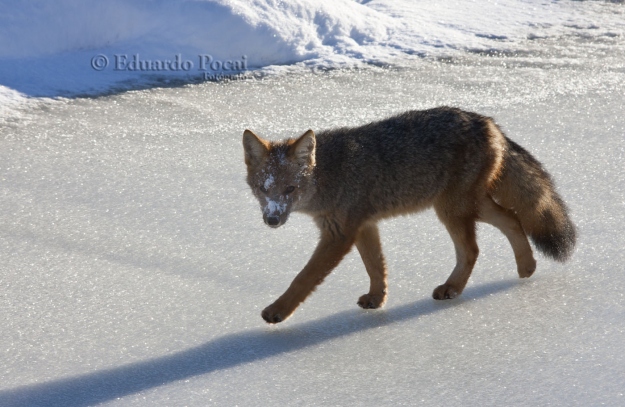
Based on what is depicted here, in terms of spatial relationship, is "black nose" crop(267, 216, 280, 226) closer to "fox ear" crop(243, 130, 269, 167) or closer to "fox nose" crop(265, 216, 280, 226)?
"fox nose" crop(265, 216, 280, 226)

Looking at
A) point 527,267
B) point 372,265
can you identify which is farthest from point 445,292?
point 527,267

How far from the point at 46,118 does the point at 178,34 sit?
1.83 metres

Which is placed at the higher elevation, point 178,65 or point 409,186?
point 409,186

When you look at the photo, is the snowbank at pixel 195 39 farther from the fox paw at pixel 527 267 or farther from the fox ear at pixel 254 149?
the fox paw at pixel 527 267

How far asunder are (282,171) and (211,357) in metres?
1.08

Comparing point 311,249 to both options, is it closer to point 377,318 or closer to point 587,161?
point 377,318

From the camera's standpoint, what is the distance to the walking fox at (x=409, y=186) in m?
4.36

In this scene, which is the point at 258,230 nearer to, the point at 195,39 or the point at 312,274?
the point at 312,274

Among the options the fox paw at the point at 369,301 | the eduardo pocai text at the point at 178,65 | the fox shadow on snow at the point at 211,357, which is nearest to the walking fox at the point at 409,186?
the fox paw at the point at 369,301

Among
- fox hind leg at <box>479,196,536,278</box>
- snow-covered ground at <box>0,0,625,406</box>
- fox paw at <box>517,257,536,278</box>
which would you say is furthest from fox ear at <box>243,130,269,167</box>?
fox paw at <box>517,257,536,278</box>

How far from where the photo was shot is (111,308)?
163 inches

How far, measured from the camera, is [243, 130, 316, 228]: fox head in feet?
14.1

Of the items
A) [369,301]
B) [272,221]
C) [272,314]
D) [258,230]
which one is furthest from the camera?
[258,230]

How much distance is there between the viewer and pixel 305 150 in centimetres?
437
